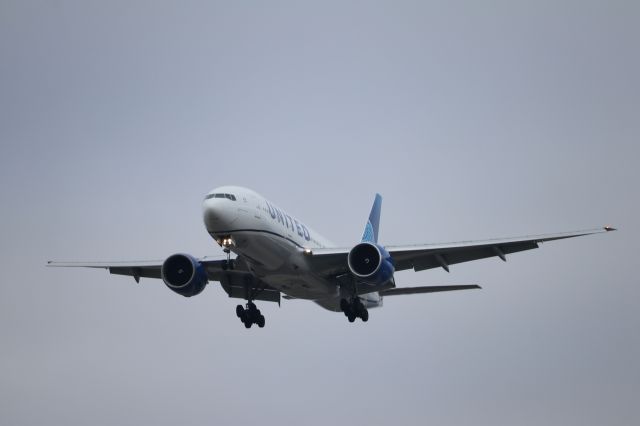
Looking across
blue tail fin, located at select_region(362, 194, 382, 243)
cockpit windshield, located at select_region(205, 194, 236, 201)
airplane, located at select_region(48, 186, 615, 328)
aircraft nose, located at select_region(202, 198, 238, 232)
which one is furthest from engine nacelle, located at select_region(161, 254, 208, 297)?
blue tail fin, located at select_region(362, 194, 382, 243)

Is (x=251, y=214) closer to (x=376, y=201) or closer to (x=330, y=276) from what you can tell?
(x=330, y=276)

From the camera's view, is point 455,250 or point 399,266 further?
point 399,266

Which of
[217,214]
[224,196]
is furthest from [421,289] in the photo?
[217,214]

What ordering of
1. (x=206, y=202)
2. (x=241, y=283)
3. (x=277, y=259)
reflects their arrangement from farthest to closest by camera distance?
(x=241, y=283), (x=277, y=259), (x=206, y=202)

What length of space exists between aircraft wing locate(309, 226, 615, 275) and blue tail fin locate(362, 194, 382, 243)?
8.46 metres

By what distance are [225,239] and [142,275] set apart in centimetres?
902

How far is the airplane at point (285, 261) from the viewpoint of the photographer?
30.0m

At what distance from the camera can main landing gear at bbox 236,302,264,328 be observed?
119 feet

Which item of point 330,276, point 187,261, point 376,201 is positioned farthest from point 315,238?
point 376,201

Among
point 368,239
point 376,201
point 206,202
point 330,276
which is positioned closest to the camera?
point 206,202

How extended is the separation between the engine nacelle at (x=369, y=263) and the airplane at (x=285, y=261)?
1.4 inches

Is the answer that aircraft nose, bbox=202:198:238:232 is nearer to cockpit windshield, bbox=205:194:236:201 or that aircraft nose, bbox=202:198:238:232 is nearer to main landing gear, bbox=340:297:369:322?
cockpit windshield, bbox=205:194:236:201

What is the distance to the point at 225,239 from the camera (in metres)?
29.9

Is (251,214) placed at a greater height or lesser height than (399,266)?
greater
